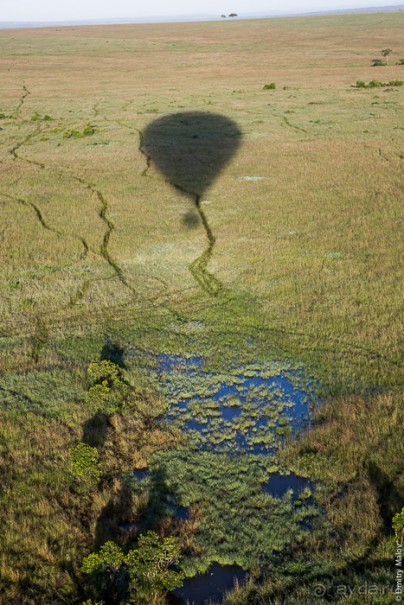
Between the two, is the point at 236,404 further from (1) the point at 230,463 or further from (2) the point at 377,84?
(2) the point at 377,84

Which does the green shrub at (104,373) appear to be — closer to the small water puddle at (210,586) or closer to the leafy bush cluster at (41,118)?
the small water puddle at (210,586)

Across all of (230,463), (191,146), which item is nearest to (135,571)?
(230,463)

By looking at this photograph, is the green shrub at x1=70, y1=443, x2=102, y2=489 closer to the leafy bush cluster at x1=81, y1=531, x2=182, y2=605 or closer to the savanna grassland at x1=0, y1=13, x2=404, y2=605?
the savanna grassland at x1=0, y1=13, x2=404, y2=605

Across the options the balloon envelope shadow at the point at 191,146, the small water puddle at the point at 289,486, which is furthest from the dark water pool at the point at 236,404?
the balloon envelope shadow at the point at 191,146

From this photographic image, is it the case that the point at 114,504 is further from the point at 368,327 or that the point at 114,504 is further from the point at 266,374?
the point at 368,327

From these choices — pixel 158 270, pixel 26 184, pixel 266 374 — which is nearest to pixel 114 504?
pixel 266 374
